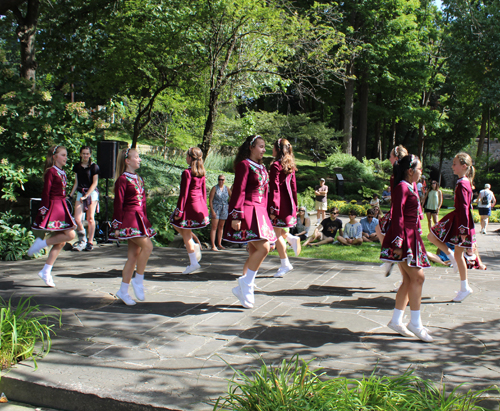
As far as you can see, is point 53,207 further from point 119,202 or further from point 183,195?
point 183,195

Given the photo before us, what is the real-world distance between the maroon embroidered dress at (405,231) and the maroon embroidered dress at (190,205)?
11.8ft

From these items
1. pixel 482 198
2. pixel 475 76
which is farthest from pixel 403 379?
pixel 475 76

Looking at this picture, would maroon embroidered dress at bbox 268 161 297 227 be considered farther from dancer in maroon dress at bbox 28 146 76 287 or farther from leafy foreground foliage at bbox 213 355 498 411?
leafy foreground foliage at bbox 213 355 498 411

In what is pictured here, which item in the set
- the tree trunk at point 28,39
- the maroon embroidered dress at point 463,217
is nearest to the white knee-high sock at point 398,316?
the maroon embroidered dress at point 463,217

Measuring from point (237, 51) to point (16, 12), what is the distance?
5.77m

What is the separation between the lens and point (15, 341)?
388 cm

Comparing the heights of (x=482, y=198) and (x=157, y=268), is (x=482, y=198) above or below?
above

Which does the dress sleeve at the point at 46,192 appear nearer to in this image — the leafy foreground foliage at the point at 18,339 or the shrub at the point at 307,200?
the leafy foreground foliage at the point at 18,339

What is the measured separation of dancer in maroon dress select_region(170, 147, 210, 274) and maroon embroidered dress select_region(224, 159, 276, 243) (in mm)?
1948

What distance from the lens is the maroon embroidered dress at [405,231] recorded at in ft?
15.2

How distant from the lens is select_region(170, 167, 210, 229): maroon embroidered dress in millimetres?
7621

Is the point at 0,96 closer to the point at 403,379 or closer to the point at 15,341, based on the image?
the point at 15,341

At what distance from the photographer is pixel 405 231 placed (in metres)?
4.73

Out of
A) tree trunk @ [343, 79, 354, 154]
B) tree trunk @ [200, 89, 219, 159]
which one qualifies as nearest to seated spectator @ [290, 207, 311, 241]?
tree trunk @ [200, 89, 219, 159]
